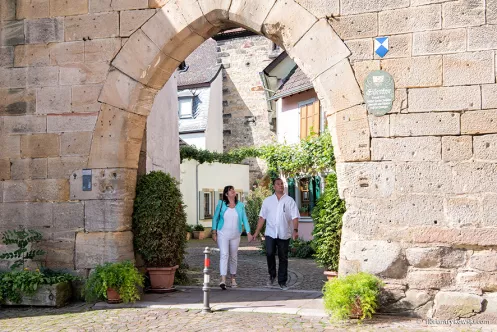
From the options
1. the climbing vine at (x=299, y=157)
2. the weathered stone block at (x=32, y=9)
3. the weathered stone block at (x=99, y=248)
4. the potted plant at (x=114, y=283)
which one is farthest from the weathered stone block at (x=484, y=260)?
the climbing vine at (x=299, y=157)

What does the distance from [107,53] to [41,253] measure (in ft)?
8.25

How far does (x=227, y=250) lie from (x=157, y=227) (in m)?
1.07

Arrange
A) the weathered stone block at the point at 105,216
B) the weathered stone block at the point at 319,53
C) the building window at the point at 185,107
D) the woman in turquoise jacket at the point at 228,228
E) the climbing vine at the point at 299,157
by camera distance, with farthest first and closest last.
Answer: the building window at the point at 185,107 < the climbing vine at the point at 299,157 < the woman in turquoise jacket at the point at 228,228 < the weathered stone block at the point at 105,216 < the weathered stone block at the point at 319,53

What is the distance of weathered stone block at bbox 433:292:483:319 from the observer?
6.30 m

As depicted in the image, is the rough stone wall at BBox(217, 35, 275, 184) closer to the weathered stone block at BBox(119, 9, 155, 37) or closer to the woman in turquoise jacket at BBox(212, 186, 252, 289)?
the woman in turquoise jacket at BBox(212, 186, 252, 289)

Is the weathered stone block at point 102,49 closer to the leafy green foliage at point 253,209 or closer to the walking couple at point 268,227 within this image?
the walking couple at point 268,227

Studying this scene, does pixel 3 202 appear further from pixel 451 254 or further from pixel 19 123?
pixel 451 254

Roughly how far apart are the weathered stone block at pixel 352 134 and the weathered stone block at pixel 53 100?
332 cm

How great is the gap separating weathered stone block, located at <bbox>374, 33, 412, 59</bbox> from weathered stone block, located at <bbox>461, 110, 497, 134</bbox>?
862 millimetres

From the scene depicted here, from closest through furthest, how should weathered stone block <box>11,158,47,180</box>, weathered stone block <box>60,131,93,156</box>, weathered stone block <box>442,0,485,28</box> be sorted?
weathered stone block <box>442,0,485,28</box> < weathered stone block <box>60,131,93,156</box> < weathered stone block <box>11,158,47,180</box>

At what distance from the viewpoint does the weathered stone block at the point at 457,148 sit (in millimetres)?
6523

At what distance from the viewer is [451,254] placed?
21.3ft

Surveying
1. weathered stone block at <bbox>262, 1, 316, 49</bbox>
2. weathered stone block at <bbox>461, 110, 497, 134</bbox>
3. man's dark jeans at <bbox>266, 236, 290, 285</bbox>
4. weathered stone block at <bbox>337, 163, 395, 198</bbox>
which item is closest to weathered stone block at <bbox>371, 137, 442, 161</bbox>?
weathered stone block at <bbox>337, 163, 395, 198</bbox>

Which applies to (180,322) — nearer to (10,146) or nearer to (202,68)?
(10,146)
